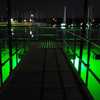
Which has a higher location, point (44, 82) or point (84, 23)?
point (84, 23)

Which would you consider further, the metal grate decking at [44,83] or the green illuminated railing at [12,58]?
the green illuminated railing at [12,58]

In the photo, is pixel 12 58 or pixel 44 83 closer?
pixel 44 83

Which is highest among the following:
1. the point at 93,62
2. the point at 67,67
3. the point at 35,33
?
the point at 35,33

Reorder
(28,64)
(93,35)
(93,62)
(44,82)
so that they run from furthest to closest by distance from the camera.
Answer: (93,35) → (93,62) → (28,64) → (44,82)

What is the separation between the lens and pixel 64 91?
3238mm

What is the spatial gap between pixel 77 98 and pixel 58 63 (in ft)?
8.06

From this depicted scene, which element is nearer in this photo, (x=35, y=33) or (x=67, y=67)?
(x=67, y=67)

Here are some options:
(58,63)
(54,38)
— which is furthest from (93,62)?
(58,63)

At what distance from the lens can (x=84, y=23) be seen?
14.0 ft

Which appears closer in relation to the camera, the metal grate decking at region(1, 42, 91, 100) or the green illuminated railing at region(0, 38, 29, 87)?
the metal grate decking at region(1, 42, 91, 100)

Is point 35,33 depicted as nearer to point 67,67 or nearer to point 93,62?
point 93,62

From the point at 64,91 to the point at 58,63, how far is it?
7.05ft

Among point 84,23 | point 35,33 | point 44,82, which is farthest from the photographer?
point 35,33

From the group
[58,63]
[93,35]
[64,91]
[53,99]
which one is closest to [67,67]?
[58,63]
